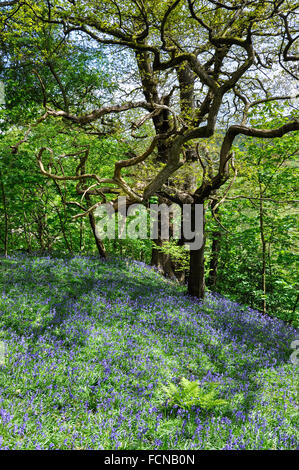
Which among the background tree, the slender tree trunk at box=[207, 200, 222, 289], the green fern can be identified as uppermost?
the background tree

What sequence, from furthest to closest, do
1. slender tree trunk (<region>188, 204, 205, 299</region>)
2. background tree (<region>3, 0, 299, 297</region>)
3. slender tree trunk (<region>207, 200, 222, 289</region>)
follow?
slender tree trunk (<region>207, 200, 222, 289</region>) < slender tree trunk (<region>188, 204, 205, 299</region>) < background tree (<region>3, 0, 299, 297</region>)

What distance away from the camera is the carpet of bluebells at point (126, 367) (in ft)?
10.1

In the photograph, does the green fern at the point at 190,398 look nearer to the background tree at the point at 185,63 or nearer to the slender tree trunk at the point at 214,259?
the background tree at the point at 185,63

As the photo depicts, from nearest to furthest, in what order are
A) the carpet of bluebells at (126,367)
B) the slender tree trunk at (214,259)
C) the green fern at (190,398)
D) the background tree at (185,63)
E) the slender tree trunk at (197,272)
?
the carpet of bluebells at (126,367) < the green fern at (190,398) < the background tree at (185,63) < the slender tree trunk at (197,272) < the slender tree trunk at (214,259)

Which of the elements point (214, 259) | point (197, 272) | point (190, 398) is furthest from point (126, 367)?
point (214, 259)

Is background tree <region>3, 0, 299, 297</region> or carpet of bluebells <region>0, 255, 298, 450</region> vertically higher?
background tree <region>3, 0, 299, 297</region>

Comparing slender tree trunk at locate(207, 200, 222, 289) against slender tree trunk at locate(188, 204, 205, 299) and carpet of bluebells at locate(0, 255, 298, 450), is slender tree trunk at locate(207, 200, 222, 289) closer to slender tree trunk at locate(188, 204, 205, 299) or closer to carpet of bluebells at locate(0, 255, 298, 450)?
slender tree trunk at locate(188, 204, 205, 299)

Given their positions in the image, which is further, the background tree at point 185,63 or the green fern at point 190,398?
the background tree at point 185,63

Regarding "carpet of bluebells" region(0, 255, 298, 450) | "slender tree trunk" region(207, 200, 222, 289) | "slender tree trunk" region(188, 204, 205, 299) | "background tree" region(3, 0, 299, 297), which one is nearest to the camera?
"carpet of bluebells" region(0, 255, 298, 450)

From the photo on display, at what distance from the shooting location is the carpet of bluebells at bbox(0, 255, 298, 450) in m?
3.08

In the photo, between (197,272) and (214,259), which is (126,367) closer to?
(197,272)

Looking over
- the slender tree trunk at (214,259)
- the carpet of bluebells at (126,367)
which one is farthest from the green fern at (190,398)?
the slender tree trunk at (214,259)

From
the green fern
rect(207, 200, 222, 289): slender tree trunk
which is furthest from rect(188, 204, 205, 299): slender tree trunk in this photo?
the green fern

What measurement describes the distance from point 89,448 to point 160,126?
8.80m
